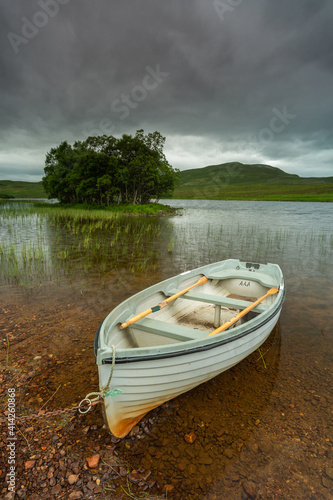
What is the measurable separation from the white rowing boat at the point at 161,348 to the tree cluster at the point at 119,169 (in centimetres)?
3589

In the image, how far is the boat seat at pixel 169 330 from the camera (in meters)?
3.95

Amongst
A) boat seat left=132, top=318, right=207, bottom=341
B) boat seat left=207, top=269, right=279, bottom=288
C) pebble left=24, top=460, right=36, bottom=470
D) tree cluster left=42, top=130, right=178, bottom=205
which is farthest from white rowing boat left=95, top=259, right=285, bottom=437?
tree cluster left=42, top=130, right=178, bottom=205

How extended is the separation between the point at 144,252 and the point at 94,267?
149 inches

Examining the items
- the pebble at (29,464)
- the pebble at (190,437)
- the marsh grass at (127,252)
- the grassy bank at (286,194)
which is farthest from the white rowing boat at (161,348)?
the grassy bank at (286,194)

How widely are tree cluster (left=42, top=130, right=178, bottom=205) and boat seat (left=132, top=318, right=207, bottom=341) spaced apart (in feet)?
121

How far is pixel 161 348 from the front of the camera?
316cm

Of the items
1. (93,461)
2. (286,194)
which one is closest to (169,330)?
(93,461)

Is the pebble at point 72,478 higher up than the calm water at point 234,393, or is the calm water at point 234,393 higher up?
the pebble at point 72,478

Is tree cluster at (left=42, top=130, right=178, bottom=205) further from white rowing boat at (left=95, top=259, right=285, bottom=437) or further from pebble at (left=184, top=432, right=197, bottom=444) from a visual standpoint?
pebble at (left=184, top=432, right=197, bottom=444)

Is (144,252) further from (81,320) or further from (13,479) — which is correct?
(13,479)

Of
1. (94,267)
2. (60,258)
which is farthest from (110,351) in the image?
(60,258)

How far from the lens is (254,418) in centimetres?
382

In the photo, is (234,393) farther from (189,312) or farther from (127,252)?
(127,252)

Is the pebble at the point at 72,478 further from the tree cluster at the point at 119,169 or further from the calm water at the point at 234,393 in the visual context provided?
the tree cluster at the point at 119,169
